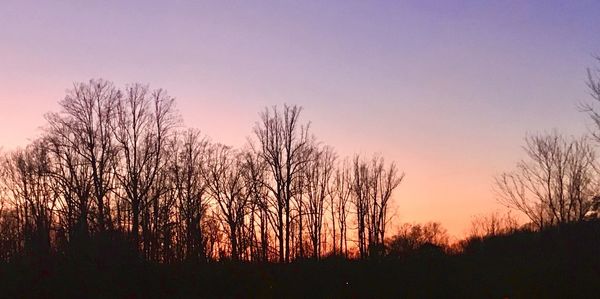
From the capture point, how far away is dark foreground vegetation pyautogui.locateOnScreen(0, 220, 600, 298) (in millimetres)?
27641

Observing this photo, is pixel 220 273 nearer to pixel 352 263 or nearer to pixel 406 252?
pixel 352 263

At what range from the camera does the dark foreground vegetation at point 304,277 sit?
27641 millimetres

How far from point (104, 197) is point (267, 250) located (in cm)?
1248

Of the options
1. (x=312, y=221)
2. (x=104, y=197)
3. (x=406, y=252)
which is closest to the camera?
(x=406, y=252)

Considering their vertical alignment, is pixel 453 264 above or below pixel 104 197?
below

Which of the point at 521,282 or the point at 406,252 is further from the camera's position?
the point at 406,252

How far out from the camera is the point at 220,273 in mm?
29391

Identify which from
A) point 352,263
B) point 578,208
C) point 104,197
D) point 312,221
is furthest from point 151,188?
point 578,208

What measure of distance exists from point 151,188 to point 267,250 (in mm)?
9286

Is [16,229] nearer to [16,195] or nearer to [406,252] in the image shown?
[16,195]

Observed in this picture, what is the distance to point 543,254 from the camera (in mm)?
34469

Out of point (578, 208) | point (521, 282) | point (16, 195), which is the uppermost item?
point (16, 195)

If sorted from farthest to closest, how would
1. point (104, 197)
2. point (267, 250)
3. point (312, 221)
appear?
point (312, 221)
point (267, 250)
point (104, 197)

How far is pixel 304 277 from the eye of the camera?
29953 mm
